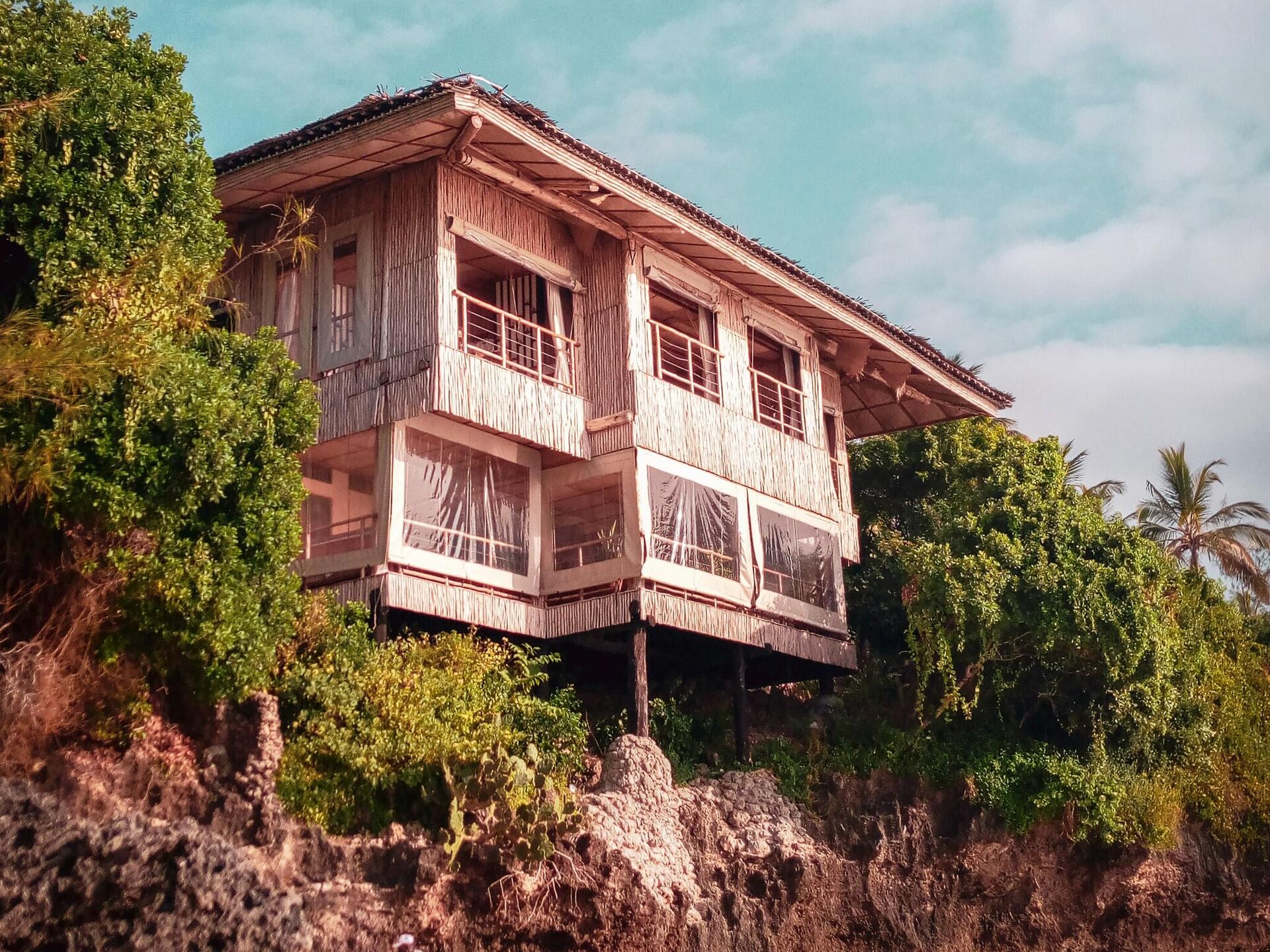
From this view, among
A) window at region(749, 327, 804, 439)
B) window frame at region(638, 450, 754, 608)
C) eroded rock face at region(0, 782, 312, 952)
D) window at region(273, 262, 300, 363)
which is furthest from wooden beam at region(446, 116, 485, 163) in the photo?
eroded rock face at region(0, 782, 312, 952)

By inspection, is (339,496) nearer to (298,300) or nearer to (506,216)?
(298,300)

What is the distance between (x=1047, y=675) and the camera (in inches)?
840

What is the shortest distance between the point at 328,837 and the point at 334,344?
259 inches

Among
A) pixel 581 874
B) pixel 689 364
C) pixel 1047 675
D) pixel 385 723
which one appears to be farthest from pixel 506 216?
pixel 1047 675

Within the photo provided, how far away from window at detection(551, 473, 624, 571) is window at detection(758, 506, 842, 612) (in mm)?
2385

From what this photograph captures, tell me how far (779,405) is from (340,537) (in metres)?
7.06

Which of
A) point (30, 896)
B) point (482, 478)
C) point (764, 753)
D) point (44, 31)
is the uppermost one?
point (44, 31)

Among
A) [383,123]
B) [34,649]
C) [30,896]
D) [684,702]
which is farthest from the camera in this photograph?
[684,702]

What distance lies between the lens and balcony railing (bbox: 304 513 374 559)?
18.0m

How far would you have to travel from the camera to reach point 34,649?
560 inches

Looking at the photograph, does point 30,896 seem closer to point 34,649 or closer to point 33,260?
point 34,649

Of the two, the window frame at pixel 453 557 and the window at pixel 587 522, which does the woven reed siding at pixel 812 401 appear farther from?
the window frame at pixel 453 557

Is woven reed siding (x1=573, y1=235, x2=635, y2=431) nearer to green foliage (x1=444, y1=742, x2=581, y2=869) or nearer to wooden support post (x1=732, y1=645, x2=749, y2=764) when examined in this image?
wooden support post (x1=732, y1=645, x2=749, y2=764)

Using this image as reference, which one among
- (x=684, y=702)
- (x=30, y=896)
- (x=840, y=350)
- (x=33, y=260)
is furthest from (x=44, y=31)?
(x=840, y=350)
